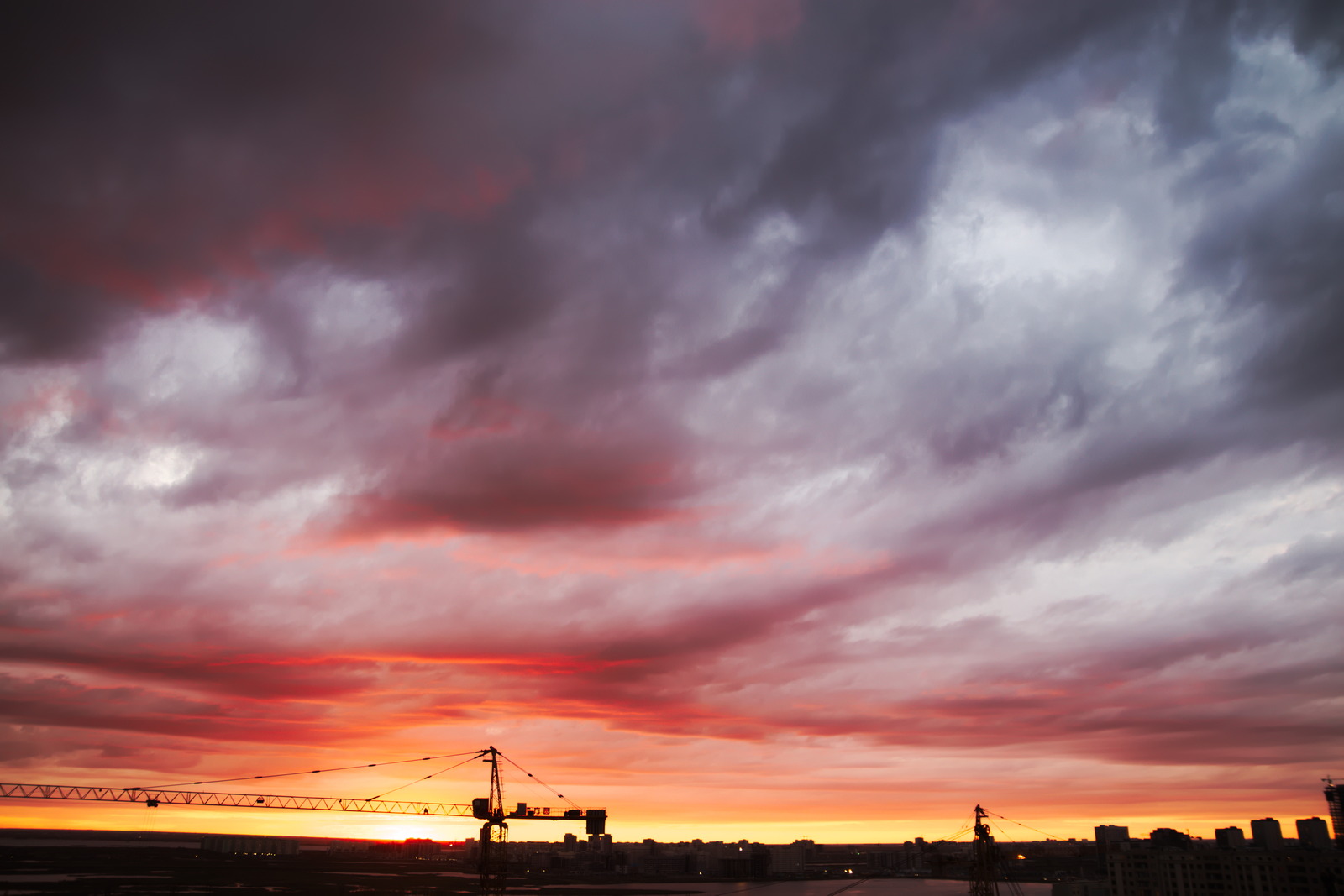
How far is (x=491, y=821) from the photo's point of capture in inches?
5344

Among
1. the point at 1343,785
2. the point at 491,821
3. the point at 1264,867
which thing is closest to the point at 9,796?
the point at 491,821

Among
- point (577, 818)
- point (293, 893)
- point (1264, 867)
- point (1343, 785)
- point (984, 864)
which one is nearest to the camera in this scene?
point (984, 864)

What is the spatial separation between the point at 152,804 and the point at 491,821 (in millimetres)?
94872

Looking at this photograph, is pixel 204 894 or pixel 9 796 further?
pixel 9 796

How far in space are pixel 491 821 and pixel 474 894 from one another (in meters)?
65.9

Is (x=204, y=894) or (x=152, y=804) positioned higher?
(x=152, y=804)

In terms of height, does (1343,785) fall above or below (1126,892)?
above

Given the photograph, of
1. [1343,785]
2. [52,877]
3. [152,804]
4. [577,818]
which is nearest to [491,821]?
[577,818]

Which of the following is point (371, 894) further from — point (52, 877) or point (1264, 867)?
point (1264, 867)

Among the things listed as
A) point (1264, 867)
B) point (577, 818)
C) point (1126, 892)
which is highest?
point (577, 818)

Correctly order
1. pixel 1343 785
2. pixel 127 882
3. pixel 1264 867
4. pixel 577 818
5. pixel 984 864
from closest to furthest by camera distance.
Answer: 1. pixel 984 864
2. pixel 1264 867
3. pixel 577 818
4. pixel 127 882
5. pixel 1343 785

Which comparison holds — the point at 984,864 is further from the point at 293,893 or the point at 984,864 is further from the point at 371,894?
the point at 293,893

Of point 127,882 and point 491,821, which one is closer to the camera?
point 491,821

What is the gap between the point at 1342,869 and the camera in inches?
5305
